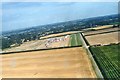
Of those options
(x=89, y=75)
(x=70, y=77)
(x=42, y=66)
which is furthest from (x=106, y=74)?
(x=42, y=66)

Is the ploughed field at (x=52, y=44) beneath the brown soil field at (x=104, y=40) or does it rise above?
beneath

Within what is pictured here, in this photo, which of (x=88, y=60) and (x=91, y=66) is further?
(x=88, y=60)

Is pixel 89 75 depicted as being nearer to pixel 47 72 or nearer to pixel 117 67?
pixel 117 67

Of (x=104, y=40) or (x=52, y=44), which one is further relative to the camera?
(x=52, y=44)

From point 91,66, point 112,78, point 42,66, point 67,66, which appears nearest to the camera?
point 112,78

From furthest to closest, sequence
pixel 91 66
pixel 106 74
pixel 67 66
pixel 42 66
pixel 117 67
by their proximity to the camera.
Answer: pixel 42 66 → pixel 67 66 → pixel 91 66 → pixel 117 67 → pixel 106 74

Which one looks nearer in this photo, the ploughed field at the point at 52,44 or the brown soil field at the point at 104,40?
the brown soil field at the point at 104,40

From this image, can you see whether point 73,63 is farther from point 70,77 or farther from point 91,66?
point 70,77

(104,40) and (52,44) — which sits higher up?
(104,40)

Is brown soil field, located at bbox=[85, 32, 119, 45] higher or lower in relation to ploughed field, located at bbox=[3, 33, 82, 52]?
higher

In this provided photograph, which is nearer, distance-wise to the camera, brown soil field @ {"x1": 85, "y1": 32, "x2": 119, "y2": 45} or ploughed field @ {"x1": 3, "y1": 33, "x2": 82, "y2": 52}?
brown soil field @ {"x1": 85, "y1": 32, "x2": 119, "y2": 45}
